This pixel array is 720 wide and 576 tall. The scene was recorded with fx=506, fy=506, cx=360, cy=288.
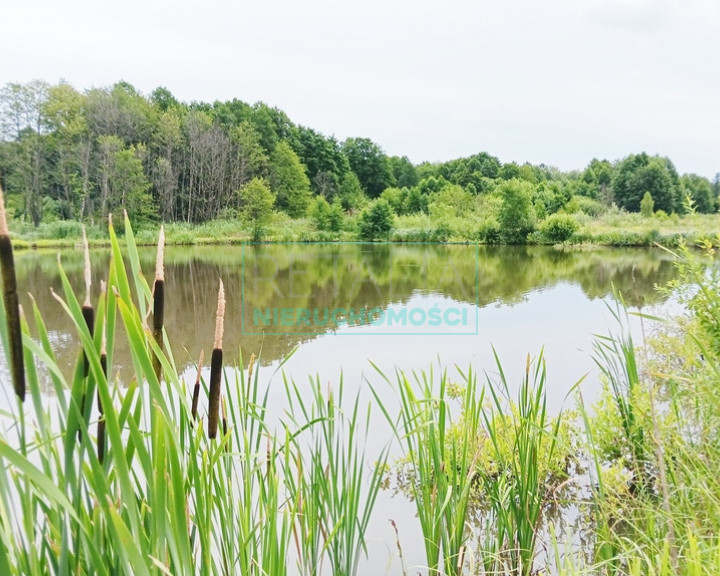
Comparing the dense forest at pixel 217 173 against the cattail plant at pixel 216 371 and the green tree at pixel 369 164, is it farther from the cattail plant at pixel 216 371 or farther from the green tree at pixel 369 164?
the cattail plant at pixel 216 371

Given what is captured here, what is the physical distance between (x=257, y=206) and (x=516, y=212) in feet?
36.9

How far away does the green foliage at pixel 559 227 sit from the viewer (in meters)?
18.9

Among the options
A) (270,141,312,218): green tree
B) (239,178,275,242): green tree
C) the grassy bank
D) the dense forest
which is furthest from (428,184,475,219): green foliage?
(239,178,275,242): green tree

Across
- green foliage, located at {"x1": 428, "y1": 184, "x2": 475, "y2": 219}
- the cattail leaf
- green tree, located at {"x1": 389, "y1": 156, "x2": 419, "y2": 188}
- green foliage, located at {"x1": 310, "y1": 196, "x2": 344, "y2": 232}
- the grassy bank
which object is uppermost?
green tree, located at {"x1": 389, "y1": 156, "x2": 419, "y2": 188}

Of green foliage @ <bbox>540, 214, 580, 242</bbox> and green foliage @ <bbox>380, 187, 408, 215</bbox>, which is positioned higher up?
green foliage @ <bbox>380, 187, 408, 215</bbox>

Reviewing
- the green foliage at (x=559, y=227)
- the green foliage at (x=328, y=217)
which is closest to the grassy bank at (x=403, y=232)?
the green foliage at (x=559, y=227)

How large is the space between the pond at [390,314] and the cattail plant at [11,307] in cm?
86

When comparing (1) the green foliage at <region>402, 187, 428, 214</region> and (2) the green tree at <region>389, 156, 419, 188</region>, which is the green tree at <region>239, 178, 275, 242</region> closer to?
(1) the green foliage at <region>402, 187, 428, 214</region>

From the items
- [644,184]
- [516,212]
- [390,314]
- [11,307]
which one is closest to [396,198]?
[516,212]

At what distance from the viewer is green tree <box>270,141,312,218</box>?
87.3ft

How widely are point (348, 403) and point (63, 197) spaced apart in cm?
2055

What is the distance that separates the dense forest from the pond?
379 centimetres

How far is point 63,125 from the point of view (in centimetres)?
2006

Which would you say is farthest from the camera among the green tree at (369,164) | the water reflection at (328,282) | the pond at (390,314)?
the green tree at (369,164)
